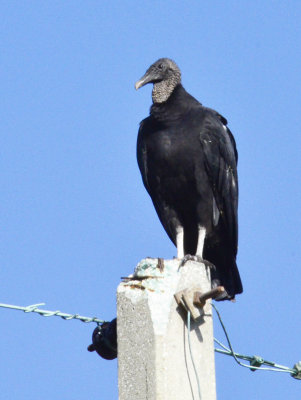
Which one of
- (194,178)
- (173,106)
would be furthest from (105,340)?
(173,106)

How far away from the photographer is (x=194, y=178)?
17.0ft

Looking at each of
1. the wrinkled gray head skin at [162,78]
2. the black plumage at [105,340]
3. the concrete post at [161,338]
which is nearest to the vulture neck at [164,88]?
the wrinkled gray head skin at [162,78]

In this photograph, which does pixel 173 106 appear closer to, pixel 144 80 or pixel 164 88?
pixel 164 88

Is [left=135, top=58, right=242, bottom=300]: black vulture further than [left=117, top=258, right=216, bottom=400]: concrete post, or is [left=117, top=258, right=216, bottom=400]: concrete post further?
[left=135, top=58, right=242, bottom=300]: black vulture

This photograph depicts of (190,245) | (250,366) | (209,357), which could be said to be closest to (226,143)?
(190,245)

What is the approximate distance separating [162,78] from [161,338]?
11.1 feet

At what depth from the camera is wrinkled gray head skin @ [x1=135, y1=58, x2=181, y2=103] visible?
18.4 feet

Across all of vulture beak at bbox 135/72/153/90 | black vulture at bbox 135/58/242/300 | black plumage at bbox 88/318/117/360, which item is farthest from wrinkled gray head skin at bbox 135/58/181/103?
black plumage at bbox 88/318/117/360

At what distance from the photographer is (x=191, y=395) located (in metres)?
2.65

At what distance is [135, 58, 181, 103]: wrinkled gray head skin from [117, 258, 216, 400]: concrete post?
9.35 feet

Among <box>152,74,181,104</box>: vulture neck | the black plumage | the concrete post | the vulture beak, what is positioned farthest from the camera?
the vulture beak

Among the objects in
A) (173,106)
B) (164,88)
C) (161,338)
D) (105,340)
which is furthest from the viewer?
(164,88)

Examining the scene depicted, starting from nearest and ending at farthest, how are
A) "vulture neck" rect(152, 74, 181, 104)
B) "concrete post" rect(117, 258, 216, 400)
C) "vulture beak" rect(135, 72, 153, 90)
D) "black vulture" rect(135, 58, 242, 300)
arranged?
"concrete post" rect(117, 258, 216, 400) < "black vulture" rect(135, 58, 242, 300) < "vulture neck" rect(152, 74, 181, 104) < "vulture beak" rect(135, 72, 153, 90)

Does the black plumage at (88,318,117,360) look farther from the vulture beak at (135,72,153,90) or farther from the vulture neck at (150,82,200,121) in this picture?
the vulture beak at (135,72,153,90)
